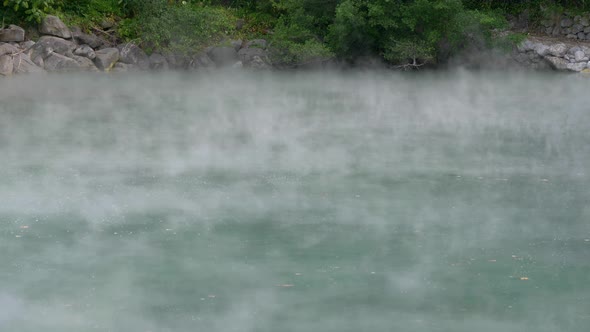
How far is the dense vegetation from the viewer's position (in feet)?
59.9

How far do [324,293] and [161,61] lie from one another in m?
14.3

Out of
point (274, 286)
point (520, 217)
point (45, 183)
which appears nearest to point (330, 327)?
point (274, 286)

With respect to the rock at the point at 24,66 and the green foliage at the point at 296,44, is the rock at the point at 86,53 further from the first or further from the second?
the green foliage at the point at 296,44

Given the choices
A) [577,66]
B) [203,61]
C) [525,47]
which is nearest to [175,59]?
[203,61]

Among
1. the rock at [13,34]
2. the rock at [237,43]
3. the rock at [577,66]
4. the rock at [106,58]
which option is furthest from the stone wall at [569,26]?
the rock at [13,34]

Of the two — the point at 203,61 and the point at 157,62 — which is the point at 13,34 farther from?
the point at 203,61

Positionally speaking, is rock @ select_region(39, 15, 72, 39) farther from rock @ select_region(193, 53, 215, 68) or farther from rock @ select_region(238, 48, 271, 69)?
rock @ select_region(238, 48, 271, 69)

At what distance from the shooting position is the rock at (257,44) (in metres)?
19.4

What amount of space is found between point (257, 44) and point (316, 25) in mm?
1589

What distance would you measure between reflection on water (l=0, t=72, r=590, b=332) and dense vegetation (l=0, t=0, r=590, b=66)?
627 centimetres

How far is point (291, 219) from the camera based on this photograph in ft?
21.0

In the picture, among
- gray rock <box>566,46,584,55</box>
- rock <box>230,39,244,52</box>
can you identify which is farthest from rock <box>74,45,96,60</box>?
gray rock <box>566,46,584,55</box>

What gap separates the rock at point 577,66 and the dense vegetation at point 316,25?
1.87 metres

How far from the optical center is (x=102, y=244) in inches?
225
